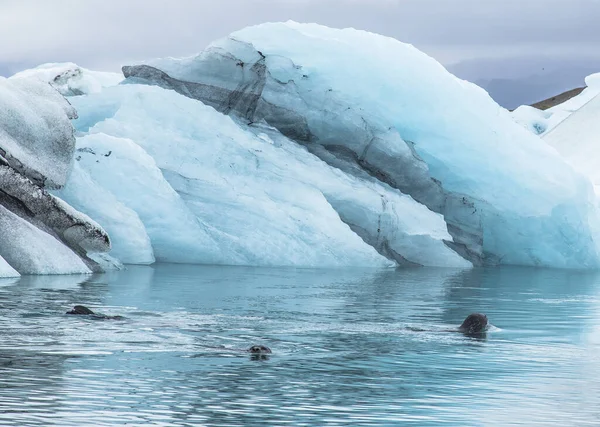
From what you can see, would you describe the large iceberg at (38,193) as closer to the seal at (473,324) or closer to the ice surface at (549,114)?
the seal at (473,324)

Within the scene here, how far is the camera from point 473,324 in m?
15.2

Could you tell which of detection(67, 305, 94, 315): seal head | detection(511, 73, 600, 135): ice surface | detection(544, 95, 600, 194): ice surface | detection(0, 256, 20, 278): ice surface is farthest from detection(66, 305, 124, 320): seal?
detection(511, 73, 600, 135): ice surface

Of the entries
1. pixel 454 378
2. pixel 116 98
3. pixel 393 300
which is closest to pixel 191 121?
pixel 116 98

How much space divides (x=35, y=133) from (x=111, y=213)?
2.54 metres

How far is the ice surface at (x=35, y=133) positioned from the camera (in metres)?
22.9

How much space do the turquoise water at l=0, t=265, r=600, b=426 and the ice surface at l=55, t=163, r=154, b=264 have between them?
156 inches

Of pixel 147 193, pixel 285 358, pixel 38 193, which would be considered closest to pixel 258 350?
pixel 285 358

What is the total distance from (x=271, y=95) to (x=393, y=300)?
1419 centimetres

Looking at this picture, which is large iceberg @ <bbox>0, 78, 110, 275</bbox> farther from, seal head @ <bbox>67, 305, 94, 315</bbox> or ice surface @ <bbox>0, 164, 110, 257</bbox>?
seal head @ <bbox>67, 305, 94, 315</bbox>

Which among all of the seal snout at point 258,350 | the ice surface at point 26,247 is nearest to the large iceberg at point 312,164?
the ice surface at point 26,247

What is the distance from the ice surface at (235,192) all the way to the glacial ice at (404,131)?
1.02m

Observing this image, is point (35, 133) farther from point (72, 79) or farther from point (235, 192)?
point (72, 79)

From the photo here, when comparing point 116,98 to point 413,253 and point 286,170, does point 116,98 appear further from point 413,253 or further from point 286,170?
point 413,253

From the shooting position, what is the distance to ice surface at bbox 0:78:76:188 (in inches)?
900
